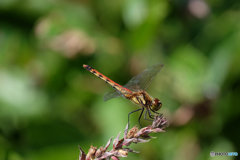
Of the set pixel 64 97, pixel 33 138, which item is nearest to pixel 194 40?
pixel 64 97

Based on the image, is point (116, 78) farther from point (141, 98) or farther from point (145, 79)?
point (141, 98)

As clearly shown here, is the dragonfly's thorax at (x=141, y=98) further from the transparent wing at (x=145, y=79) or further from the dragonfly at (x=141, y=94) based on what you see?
the transparent wing at (x=145, y=79)

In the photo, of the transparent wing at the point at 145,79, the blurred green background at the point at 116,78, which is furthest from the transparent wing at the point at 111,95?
the blurred green background at the point at 116,78

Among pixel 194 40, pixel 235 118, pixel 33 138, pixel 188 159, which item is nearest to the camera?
pixel 33 138

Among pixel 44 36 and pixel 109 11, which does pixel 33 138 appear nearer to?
pixel 44 36

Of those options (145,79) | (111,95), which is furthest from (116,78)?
(111,95)
